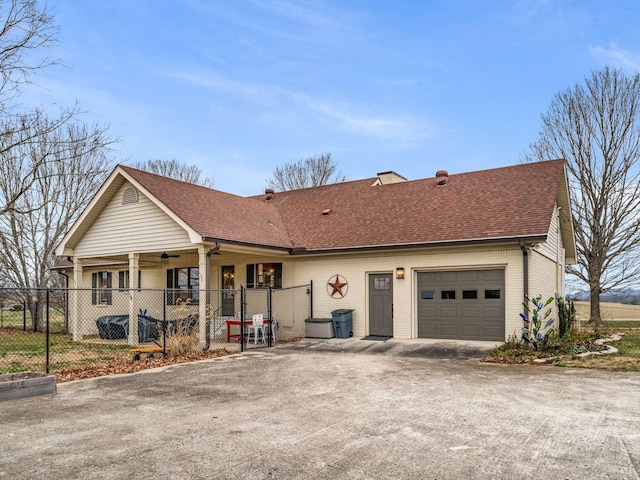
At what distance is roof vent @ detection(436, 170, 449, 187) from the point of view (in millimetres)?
18547

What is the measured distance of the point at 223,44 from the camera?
1825cm

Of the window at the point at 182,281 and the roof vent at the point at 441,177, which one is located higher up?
the roof vent at the point at 441,177

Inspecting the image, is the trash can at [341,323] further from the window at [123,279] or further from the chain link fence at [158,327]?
the window at [123,279]

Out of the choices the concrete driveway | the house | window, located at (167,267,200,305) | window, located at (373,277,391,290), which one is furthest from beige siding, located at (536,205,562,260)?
window, located at (167,267,200,305)

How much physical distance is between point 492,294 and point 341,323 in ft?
15.4

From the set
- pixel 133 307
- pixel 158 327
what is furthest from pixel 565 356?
pixel 133 307

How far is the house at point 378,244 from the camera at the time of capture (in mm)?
14484

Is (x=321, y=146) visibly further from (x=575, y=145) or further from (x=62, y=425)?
(x=62, y=425)

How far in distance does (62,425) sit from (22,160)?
810 inches

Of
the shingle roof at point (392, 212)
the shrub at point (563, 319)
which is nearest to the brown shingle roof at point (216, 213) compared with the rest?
the shingle roof at point (392, 212)

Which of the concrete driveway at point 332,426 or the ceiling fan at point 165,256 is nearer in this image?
the concrete driveway at point 332,426

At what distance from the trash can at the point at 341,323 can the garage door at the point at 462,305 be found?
227cm

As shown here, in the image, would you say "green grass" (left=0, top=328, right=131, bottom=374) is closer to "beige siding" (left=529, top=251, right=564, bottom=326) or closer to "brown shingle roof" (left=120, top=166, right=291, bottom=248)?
"brown shingle roof" (left=120, top=166, right=291, bottom=248)

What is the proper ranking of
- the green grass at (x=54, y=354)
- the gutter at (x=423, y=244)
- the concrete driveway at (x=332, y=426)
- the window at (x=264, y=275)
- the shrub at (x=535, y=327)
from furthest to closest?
the window at (x=264, y=275) → the gutter at (x=423, y=244) → the shrub at (x=535, y=327) → the green grass at (x=54, y=354) → the concrete driveway at (x=332, y=426)
